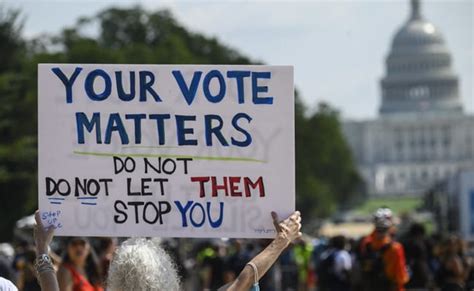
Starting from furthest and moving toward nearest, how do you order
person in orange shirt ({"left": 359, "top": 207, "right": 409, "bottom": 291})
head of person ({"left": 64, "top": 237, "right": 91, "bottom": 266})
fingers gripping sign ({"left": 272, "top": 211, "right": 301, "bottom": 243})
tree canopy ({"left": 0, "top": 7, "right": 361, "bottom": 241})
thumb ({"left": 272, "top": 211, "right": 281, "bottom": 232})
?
tree canopy ({"left": 0, "top": 7, "right": 361, "bottom": 241})
person in orange shirt ({"left": 359, "top": 207, "right": 409, "bottom": 291})
head of person ({"left": 64, "top": 237, "right": 91, "bottom": 266})
thumb ({"left": 272, "top": 211, "right": 281, "bottom": 232})
fingers gripping sign ({"left": 272, "top": 211, "right": 301, "bottom": 243})

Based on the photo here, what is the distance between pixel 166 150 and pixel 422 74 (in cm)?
18753

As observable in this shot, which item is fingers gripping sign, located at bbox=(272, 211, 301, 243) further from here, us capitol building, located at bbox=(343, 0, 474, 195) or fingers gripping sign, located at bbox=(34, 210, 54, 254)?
us capitol building, located at bbox=(343, 0, 474, 195)

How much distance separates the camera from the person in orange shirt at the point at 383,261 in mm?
12297

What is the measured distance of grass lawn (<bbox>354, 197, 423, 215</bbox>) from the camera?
156 meters

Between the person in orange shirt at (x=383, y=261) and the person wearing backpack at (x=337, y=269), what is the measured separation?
4776 mm

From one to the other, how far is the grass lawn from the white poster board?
14311 centimetres

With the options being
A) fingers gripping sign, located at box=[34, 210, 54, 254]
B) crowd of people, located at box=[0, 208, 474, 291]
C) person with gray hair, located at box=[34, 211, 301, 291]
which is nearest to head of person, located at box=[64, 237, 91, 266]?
crowd of people, located at box=[0, 208, 474, 291]

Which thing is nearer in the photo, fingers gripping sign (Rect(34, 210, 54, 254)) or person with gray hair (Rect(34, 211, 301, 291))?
person with gray hair (Rect(34, 211, 301, 291))

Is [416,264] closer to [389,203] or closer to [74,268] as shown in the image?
[74,268]

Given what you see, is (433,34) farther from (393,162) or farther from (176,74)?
(176,74)

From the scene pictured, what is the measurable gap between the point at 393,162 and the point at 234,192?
192971 mm

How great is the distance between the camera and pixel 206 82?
6.47 metres

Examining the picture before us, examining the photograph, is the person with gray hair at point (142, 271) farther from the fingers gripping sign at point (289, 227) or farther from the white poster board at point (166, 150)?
the white poster board at point (166, 150)

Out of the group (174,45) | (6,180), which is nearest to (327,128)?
(174,45)
